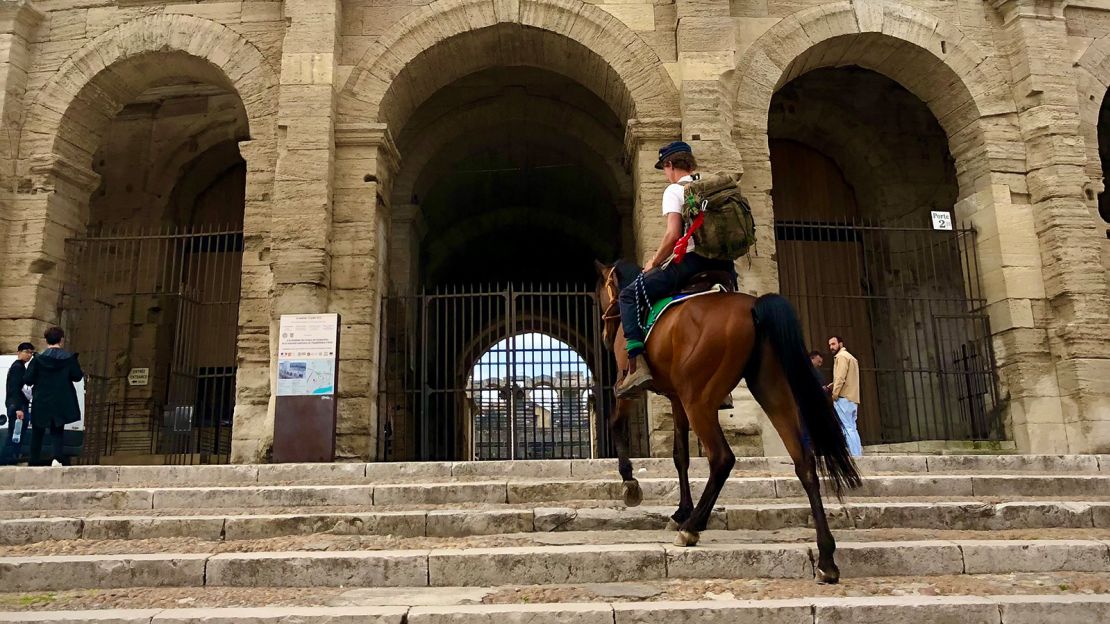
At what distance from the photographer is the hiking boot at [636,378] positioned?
4551mm

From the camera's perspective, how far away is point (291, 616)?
3.23 m

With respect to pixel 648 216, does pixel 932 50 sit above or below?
above

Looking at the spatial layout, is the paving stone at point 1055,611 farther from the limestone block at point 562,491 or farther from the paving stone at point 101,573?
the paving stone at point 101,573

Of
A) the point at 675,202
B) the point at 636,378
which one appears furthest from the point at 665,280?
the point at 636,378

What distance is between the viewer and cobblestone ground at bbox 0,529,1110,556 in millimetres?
4434

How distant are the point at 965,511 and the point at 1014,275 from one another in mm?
5973

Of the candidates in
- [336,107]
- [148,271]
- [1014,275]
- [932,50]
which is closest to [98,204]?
[148,271]

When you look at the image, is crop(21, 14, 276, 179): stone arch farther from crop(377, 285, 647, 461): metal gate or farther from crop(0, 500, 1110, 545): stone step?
crop(0, 500, 1110, 545): stone step

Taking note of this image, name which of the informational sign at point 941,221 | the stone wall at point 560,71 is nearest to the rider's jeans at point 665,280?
the stone wall at point 560,71

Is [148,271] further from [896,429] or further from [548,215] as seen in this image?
[896,429]

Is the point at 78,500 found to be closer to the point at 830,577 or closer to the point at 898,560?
the point at 830,577

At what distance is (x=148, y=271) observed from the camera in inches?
532

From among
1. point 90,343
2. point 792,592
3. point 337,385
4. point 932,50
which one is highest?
point 932,50

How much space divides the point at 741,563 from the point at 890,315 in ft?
32.2
